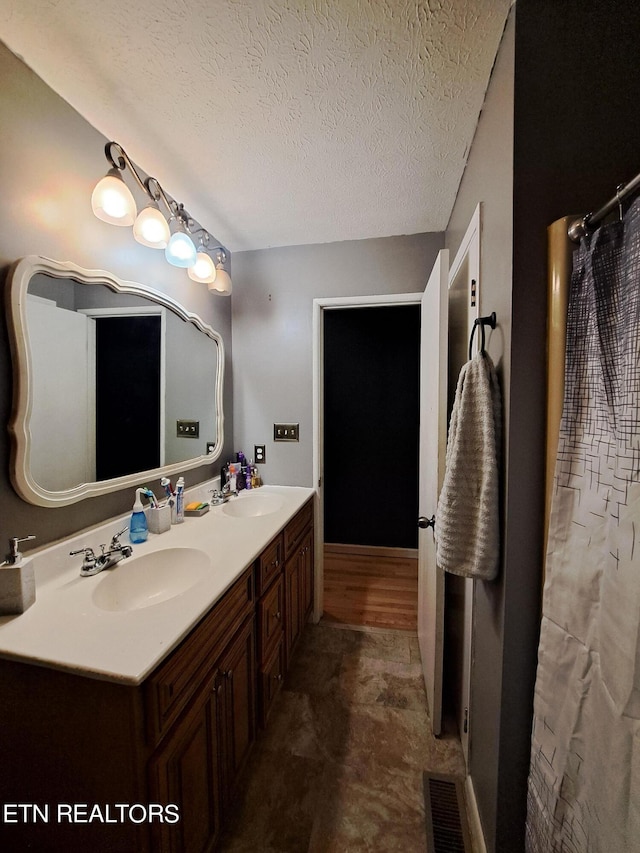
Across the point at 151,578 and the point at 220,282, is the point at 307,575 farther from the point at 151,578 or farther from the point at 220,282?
the point at 220,282

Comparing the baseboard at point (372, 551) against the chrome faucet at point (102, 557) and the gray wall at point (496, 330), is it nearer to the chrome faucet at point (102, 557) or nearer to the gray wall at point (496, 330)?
the gray wall at point (496, 330)

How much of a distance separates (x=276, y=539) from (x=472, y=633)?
83 cm

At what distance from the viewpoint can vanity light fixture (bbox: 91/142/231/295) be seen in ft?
3.59

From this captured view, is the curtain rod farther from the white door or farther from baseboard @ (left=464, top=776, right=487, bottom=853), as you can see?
baseboard @ (left=464, top=776, right=487, bottom=853)

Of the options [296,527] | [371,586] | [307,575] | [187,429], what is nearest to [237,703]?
[296,527]

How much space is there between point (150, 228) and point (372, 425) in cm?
224

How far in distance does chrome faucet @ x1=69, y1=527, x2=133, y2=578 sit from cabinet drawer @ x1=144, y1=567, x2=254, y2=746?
424 millimetres

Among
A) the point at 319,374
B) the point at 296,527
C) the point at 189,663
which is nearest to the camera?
the point at 189,663

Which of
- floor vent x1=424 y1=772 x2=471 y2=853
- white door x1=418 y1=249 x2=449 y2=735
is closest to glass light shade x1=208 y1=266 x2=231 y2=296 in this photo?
white door x1=418 y1=249 x2=449 y2=735

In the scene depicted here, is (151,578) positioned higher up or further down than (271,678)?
higher up

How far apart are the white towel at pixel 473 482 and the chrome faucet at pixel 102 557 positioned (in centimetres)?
108

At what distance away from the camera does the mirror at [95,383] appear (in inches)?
37.9

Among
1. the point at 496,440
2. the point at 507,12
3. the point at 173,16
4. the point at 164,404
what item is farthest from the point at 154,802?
the point at 507,12

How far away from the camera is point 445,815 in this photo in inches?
42.9
